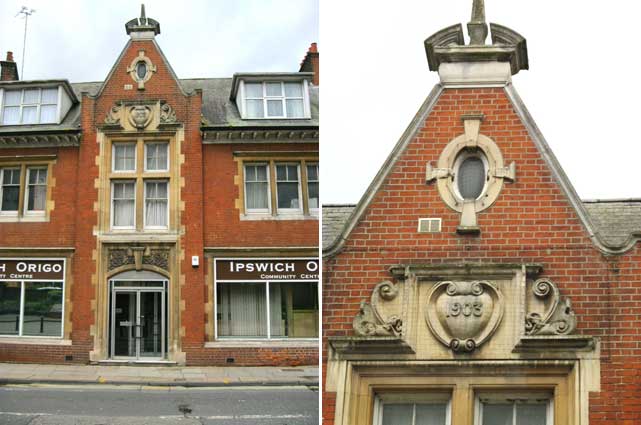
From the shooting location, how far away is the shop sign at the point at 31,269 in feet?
13.8

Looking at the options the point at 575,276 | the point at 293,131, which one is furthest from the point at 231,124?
the point at 575,276

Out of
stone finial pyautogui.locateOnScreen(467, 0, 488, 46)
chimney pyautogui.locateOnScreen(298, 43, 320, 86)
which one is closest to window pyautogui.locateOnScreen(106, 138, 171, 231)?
chimney pyautogui.locateOnScreen(298, 43, 320, 86)

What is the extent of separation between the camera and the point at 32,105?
4645mm

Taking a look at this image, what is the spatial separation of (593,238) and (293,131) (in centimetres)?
241

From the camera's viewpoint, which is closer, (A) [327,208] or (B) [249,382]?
(A) [327,208]

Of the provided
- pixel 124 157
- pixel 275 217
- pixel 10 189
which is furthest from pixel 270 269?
pixel 10 189

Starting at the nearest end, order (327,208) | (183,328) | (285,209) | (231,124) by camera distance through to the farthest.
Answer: (327,208), (183,328), (285,209), (231,124)

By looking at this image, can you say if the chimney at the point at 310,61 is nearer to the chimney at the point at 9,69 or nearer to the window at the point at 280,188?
the window at the point at 280,188

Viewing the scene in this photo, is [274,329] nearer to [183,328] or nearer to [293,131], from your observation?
[183,328]

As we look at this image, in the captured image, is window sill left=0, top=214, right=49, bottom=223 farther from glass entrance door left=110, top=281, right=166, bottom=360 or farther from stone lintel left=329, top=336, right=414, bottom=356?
stone lintel left=329, top=336, right=414, bottom=356

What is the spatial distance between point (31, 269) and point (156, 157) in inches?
46.1

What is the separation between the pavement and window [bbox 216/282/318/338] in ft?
1.05

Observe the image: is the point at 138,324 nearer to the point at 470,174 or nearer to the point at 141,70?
the point at 141,70

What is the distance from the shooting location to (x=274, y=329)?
4715mm
